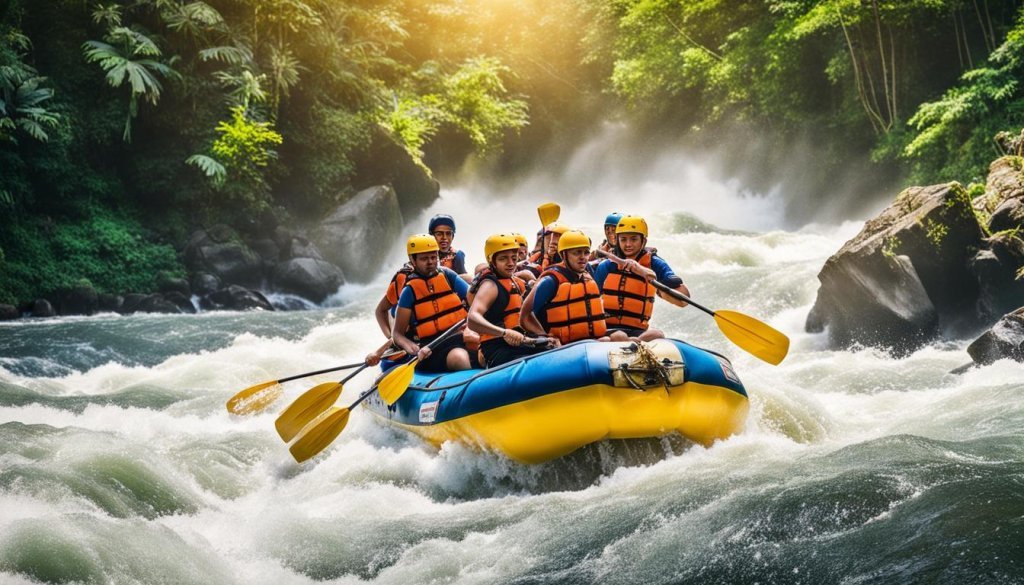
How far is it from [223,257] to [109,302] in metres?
1.93

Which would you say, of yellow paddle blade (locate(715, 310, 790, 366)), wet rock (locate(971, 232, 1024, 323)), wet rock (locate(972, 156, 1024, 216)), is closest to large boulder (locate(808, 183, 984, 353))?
wet rock (locate(971, 232, 1024, 323))

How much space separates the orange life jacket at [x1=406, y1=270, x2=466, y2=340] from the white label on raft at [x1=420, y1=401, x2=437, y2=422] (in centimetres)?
72

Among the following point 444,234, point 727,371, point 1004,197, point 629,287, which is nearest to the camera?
point 727,371

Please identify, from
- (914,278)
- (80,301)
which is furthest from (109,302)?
(914,278)

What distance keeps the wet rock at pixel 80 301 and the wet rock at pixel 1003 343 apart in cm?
1048

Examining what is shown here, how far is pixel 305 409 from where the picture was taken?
583 cm

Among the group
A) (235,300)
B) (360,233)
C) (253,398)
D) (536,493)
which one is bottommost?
(536,493)

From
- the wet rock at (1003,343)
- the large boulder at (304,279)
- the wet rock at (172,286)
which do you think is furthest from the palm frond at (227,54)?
the wet rock at (1003,343)

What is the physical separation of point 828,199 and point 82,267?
45.0 feet

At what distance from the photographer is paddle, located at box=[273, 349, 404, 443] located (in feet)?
18.7

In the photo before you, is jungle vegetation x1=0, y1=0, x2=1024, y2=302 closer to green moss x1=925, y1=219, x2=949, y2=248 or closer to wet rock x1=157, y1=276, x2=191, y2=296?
wet rock x1=157, y1=276, x2=191, y2=296

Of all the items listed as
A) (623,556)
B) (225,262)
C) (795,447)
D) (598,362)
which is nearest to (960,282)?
(795,447)

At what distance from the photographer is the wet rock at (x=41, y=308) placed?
11.5 m

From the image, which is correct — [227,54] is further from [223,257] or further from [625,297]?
[625,297]
